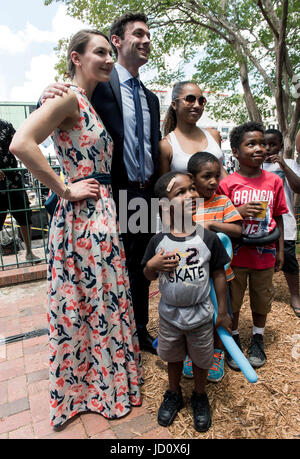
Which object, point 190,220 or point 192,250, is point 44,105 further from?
point 192,250

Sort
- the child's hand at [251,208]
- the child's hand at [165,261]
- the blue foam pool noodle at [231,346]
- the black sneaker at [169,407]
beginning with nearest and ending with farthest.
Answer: the blue foam pool noodle at [231,346] < the child's hand at [165,261] < the black sneaker at [169,407] < the child's hand at [251,208]

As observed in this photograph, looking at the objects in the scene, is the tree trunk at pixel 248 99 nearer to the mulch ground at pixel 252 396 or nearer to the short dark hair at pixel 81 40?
the mulch ground at pixel 252 396

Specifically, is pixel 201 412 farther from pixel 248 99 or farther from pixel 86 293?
pixel 248 99

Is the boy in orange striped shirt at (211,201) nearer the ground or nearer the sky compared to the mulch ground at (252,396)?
nearer the sky

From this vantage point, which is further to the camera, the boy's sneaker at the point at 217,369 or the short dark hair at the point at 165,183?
the boy's sneaker at the point at 217,369

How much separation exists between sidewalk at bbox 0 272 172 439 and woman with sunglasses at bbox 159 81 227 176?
1.74 m

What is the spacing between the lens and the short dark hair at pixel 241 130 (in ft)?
7.76

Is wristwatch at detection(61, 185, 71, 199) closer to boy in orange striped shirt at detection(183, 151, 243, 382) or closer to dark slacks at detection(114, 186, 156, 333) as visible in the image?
dark slacks at detection(114, 186, 156, 333)

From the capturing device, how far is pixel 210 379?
7.80 feet

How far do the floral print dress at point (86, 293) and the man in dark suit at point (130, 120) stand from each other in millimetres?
307

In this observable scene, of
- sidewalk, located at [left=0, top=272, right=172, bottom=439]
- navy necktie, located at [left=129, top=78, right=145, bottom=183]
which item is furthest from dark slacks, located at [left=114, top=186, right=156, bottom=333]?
sidewalk, located at [left=0, top=272, right=172, bottom=439]

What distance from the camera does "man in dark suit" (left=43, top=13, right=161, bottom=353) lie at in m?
2.29

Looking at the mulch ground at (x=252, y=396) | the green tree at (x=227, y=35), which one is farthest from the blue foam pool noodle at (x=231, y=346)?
the green tree at (x=227, y=35)

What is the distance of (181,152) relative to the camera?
2.38 metres
